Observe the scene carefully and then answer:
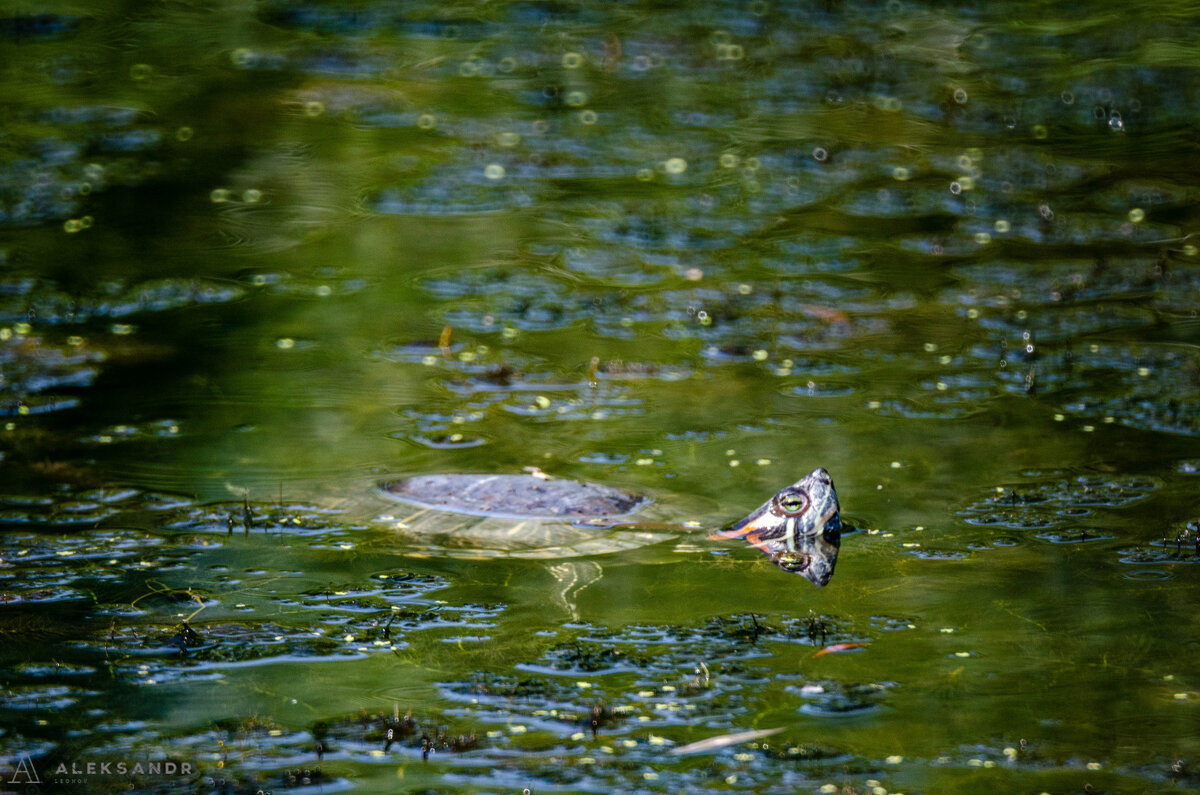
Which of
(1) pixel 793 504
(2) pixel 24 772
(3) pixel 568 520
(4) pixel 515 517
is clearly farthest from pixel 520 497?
(2) pixel 24 772

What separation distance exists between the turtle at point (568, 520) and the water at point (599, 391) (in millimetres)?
70

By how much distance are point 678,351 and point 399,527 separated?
5.53ft

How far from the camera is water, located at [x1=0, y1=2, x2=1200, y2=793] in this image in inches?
120

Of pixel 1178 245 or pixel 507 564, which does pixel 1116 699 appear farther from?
pixel 1178 245

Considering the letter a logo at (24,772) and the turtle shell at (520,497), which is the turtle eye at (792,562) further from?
the letter a logo at (24,772)

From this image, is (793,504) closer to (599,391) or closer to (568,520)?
(568,520)

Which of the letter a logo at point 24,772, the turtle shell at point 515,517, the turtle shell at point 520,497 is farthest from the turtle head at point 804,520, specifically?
the letter a logo at point 24,772

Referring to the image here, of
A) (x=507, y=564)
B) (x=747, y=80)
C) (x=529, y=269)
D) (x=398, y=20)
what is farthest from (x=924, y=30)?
(x=507, y=564)

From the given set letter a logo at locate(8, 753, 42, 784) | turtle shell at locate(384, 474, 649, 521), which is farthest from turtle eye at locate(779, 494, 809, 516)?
letter a logo at locate(8, 753, 42, 784)

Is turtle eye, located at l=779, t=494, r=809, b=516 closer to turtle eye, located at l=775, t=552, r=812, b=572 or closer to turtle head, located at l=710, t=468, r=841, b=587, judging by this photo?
turtle head, located at l=710, t=468, r=841, b=587

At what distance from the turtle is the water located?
0.07m

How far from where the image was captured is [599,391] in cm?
511

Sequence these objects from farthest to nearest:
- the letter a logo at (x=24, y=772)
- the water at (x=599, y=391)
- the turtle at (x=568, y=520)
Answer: the turtle at (x=568, y=520)
the water at (x=599, y=391)
the letter a logo at (x=24, y=772)

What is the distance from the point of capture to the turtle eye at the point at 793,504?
12.9 ft
